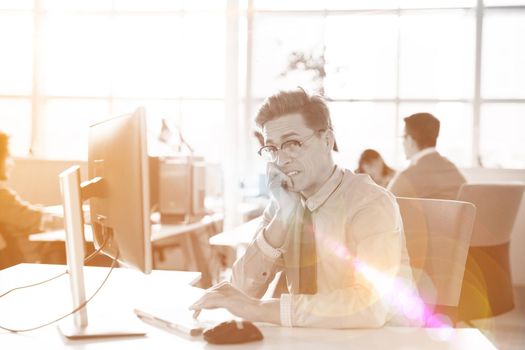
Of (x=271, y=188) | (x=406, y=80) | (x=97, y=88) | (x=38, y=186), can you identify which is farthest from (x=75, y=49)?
(x=271, y=188)

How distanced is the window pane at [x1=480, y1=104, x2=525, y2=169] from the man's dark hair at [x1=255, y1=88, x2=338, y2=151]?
4.41 m

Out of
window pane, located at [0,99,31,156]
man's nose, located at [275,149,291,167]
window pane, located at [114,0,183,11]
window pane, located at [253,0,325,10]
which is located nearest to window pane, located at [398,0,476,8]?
window pane, located at [253,0,325,10]

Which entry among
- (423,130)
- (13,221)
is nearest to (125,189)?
(13,221)

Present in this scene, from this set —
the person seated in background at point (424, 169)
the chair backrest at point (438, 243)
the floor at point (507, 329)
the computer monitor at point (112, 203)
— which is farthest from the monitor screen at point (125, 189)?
the floor at point (507, 329)

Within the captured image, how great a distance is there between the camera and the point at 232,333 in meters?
1.21

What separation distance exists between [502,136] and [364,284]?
484cm

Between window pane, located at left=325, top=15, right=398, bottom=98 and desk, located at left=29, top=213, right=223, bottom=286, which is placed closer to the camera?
desk, located at left=29, top=213, right=223, bottom=286

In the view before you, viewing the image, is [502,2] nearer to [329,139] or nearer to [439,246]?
[439,246]

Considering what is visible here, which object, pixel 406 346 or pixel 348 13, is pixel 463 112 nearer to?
pixel 348 13

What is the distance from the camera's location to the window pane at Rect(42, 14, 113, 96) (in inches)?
251

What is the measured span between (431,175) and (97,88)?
13.2ft

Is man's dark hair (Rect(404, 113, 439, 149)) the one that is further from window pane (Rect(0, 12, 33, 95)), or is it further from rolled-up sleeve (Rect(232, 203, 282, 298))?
window pane (Rect(0, 12, 33, 95))

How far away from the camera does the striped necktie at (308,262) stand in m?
1.72

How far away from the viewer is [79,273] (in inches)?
52.4
